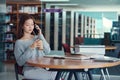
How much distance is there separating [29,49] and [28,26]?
0.32 m

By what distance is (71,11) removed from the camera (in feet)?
27.0

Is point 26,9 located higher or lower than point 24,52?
higher

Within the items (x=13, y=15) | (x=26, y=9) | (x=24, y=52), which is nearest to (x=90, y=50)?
(x=24, y=52)

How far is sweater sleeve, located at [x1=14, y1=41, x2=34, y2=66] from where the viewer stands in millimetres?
3137

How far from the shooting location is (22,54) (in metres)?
3.18

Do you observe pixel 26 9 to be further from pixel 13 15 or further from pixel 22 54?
pixel 22 54

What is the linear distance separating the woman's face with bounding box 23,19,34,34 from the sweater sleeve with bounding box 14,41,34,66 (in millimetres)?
Answer: 183

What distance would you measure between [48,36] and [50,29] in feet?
0.71

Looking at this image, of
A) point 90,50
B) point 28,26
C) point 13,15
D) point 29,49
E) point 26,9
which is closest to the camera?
point 29,49

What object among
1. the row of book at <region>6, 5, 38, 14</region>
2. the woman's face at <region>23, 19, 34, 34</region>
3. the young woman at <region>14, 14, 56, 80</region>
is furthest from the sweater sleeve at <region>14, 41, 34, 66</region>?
the row of book at <region>6, 5, 38, 14</region>

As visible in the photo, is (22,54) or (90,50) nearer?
(22,54)

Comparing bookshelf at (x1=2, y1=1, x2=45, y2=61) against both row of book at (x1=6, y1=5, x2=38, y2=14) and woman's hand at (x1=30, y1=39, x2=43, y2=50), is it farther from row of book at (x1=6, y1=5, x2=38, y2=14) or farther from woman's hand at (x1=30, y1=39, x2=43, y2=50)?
woman's hand at (x1=30, y1=39, x2=43, y2=50)

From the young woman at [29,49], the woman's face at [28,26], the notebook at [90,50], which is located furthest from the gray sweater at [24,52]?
the notebook at [90,50]

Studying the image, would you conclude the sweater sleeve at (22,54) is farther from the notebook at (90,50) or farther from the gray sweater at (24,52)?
the notebook at (90,50)
